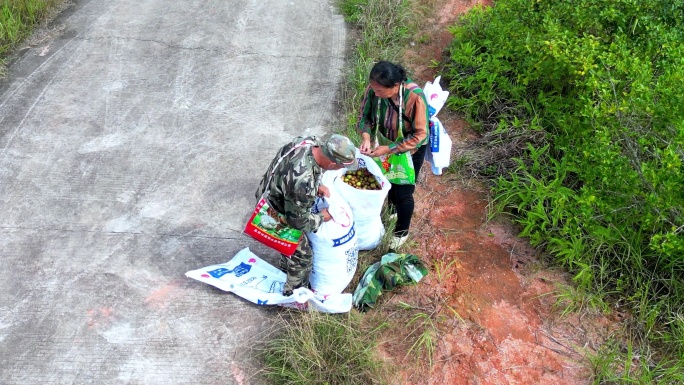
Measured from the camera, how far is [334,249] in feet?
11.3

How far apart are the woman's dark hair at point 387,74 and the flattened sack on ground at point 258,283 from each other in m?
1.29

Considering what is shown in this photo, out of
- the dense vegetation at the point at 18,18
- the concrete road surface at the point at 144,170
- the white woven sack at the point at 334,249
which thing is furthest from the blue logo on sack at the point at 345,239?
the dense vegetation at the point at 18,18

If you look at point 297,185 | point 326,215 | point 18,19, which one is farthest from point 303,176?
point 18,19

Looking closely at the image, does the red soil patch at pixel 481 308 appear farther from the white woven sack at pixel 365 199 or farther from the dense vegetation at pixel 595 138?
the white woven sack at pixel 365 199

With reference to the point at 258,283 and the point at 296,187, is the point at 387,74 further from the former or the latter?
the point at 258,283

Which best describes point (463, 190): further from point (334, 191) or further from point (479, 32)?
point (479, 32)

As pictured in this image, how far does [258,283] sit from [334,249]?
0.58 meters

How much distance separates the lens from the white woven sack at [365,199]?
356 centimetres

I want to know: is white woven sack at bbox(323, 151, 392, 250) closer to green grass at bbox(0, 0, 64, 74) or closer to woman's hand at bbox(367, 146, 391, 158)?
woman's hand at bbox(367, 146, 391, 158)

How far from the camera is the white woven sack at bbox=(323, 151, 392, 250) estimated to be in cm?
356

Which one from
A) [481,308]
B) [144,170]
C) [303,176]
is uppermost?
[303,176]

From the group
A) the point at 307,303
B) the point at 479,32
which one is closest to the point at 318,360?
the point at 307,303

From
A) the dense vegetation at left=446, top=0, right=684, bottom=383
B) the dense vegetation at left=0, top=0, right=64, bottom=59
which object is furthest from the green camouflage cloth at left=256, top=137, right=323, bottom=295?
the dense vegetation at left=0, top=0, right=64, bottom=59

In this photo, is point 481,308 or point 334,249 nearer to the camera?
point 334,249
